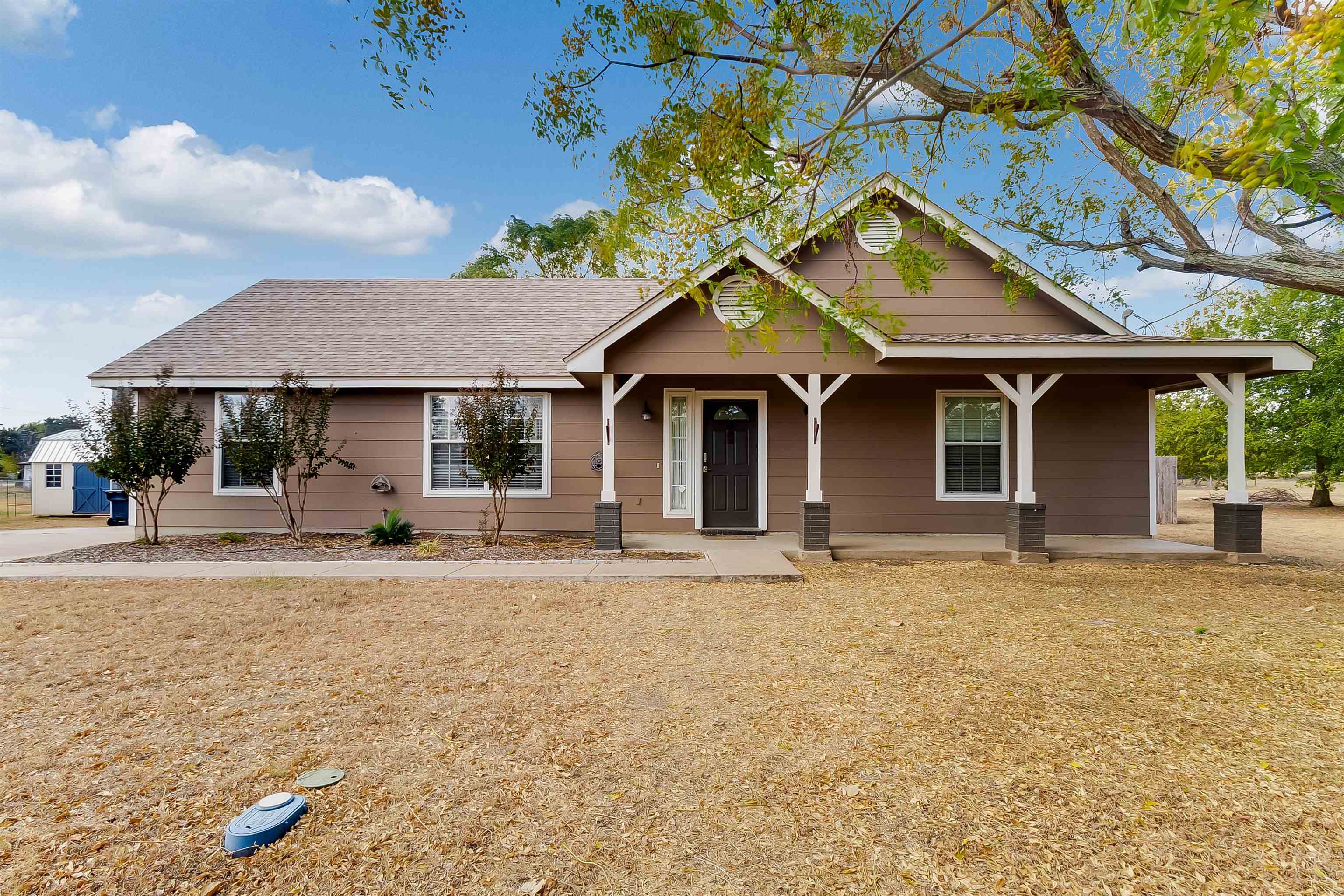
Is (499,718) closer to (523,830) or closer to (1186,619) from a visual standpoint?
(523,830)

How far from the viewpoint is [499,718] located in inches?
133

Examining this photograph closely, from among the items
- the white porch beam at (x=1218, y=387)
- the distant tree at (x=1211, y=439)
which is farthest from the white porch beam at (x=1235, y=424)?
the distant tree at (x=1211, y=439)

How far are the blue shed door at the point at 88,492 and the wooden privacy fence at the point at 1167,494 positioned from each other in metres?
25.5

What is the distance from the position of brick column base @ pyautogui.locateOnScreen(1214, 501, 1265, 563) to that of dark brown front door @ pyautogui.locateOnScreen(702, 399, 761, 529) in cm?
618

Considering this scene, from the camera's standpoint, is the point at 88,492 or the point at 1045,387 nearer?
the point at 1045,387

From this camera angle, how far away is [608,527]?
838 cm

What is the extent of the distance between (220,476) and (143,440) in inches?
69.0

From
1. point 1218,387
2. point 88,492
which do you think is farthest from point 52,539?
point 1218,387

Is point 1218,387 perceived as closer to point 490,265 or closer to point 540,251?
point 540,251

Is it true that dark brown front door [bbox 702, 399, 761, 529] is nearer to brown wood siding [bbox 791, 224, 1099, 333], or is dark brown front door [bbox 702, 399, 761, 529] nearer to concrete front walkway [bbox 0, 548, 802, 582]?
concrete front walkway [bbox 0, 548, 802, 582]

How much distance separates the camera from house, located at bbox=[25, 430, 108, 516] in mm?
16266

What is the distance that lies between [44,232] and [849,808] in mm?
26556

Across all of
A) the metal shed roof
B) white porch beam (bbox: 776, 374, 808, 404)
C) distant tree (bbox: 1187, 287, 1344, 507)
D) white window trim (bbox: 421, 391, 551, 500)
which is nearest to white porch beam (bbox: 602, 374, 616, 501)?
white window trim (bbox: 421, 391, 551, 500)

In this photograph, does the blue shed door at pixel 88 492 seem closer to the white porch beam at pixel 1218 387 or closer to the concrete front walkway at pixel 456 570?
the concrete front walkway at pixel 456 570
